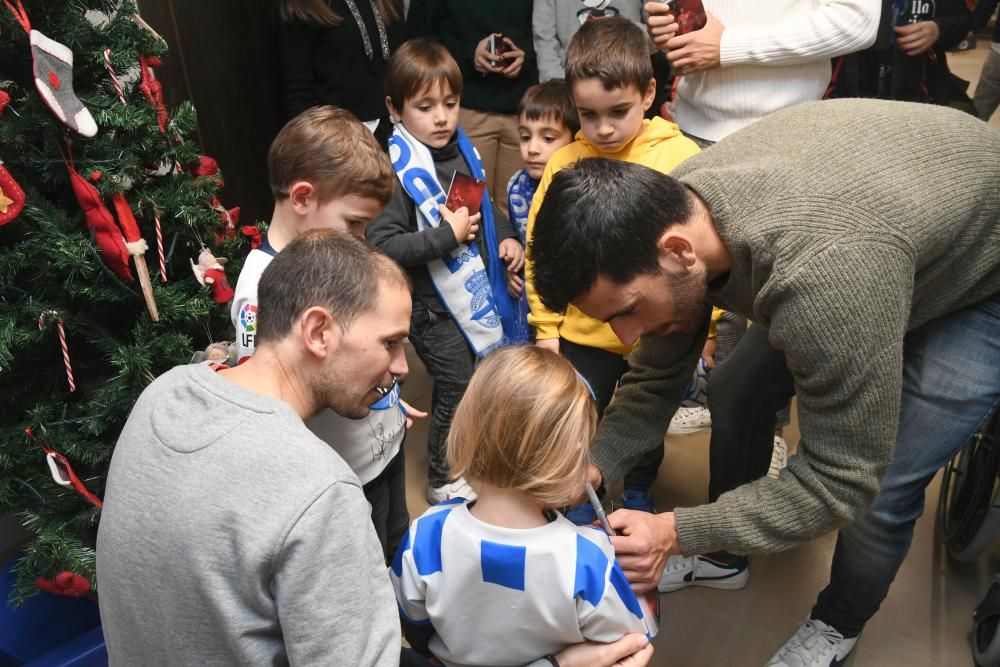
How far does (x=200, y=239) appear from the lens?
179cm

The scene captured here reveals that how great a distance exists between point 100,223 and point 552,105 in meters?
1.37

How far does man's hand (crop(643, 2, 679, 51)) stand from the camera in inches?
82.7

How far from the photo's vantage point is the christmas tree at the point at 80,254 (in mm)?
1483

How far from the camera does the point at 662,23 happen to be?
211 cm

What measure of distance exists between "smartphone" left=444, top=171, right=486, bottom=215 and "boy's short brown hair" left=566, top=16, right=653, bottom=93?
39 cm

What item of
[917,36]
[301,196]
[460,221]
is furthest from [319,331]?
[917,36]

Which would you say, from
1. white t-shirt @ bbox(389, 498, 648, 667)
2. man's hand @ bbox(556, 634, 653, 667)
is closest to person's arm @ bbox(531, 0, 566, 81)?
white t-shirt @ bbox(389, 498, 648, 667)

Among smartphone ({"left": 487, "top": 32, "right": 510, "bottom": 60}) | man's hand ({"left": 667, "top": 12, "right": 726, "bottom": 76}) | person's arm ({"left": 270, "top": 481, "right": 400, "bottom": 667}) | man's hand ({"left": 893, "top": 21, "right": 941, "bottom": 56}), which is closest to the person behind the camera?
person's arm ({"left": 270, "top": 481, "right": 400, "bottom": 667})

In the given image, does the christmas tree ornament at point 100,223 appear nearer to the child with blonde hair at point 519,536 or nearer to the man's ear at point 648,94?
the child with blonde hair at point 519,536

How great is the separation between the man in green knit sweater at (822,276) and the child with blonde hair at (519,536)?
147mm

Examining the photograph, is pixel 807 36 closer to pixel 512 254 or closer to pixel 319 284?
pixel 512 254

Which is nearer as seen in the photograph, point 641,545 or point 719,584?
point 641,545

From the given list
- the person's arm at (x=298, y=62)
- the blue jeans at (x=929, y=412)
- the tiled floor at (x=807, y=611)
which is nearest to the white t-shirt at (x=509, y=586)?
the blue jeans at (x=929, y=412)

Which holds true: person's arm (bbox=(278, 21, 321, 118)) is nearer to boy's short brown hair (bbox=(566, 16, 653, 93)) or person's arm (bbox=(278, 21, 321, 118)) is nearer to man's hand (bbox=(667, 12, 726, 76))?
boy's short brown hair (bbox=(566, 16, 653, 93))
